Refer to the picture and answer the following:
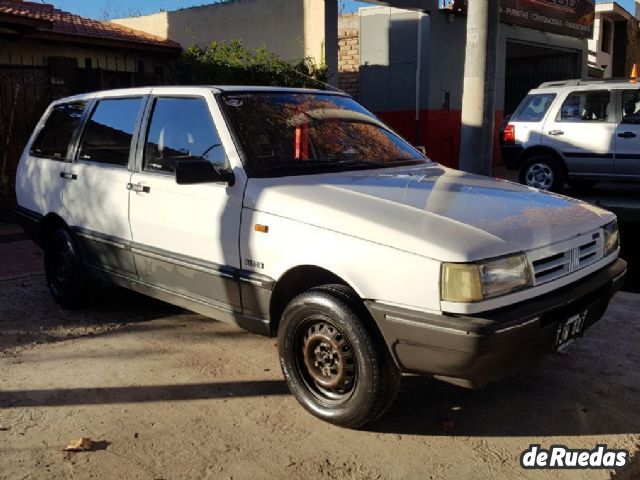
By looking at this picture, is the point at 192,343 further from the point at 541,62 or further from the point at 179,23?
the point at 541,62

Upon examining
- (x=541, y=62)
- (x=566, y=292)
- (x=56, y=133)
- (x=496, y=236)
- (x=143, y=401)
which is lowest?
(x=143, y=401)

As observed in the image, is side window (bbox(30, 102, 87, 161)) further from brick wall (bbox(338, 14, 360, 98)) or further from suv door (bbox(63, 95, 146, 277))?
brick wall (bbox(338, 14, 360, 98))

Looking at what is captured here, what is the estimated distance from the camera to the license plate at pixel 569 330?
320cm

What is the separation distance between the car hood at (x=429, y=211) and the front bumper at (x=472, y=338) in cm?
28

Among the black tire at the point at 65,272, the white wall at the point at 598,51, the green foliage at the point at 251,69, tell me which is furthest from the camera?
the white wall at the point at 598,51

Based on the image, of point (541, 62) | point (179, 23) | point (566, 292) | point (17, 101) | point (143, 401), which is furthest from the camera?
point (541, 62)

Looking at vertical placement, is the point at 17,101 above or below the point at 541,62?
below

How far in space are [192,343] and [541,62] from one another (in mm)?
18489

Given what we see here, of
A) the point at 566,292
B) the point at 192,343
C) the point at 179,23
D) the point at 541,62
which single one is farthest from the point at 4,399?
the point at 541,62

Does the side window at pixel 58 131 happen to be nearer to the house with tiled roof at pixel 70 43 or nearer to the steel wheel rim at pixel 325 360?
the steel wheel rim at pixel 325 360

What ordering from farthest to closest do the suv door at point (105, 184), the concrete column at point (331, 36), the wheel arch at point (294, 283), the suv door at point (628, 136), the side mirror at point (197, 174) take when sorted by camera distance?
the concrete column at point (331, 36) < the suv door at point (628, 136) < the suv door at point (105, 184) < the side mirror at point (197, 174) < the wheel arch at point (294, 283)

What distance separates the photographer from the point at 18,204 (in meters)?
5.91

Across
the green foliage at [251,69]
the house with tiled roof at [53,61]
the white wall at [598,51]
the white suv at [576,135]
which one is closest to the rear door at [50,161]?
the house with tiled roof at [53,61]

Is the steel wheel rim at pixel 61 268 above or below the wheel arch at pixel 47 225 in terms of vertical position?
below
